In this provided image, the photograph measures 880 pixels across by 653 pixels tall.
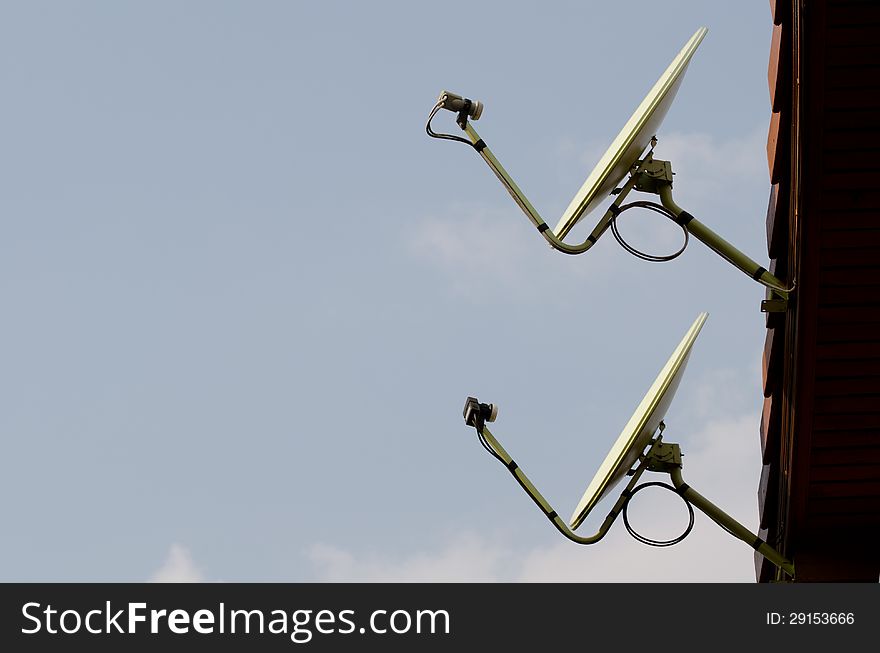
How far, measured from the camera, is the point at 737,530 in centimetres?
1805

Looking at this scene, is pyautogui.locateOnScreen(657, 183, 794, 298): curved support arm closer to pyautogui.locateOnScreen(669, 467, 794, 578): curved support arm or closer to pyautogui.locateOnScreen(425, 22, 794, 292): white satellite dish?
pyautogui.locateOnScreen(425, 22, 794, 292): white satellite dish

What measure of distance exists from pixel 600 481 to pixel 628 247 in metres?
2.58

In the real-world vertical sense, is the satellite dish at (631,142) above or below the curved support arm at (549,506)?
above

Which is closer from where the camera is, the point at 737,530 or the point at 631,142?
the point at 631,142

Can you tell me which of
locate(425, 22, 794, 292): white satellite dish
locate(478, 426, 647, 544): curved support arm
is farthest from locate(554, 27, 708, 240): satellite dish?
locate(478, 426, 647, 544): curved support arm

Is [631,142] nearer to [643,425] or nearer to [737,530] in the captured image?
[643,425]

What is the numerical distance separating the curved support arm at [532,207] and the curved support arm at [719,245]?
0.39m

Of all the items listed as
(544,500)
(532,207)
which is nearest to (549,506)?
(544,500)

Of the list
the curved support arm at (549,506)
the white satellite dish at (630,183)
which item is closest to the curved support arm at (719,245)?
the white satellite dish at (630,183)

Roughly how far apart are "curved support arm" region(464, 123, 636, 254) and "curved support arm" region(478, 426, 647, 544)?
7.11 ft

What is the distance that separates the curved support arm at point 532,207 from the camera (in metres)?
16.9

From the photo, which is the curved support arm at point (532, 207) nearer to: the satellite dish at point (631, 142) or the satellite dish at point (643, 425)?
the satellite dish at point (631, 142)

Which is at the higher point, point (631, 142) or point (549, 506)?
point (631, 142)

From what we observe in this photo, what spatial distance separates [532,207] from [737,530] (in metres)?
4.13
